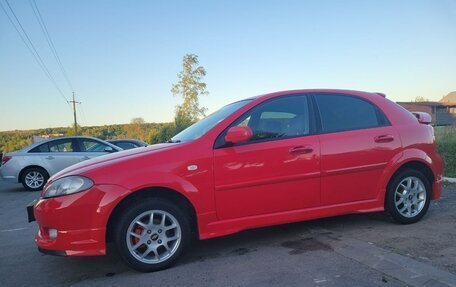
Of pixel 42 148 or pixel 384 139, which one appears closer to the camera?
pixel 384 139

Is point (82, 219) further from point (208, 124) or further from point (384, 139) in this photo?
point (384, 139)

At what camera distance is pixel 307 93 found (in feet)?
14.9

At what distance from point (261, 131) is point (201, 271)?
5.20 feet

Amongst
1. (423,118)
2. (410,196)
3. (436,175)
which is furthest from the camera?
(423,118)

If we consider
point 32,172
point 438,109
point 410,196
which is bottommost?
point 410,196

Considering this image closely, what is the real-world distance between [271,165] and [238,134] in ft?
1.70

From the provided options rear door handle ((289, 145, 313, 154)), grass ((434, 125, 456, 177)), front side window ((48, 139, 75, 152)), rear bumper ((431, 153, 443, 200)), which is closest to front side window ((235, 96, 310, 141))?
rear door handle ((289, 145, 313, 154))

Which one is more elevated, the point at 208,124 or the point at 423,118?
the point at 208,124

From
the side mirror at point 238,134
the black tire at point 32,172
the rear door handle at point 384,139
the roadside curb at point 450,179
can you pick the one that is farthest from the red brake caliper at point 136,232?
the black tire at point 32,172

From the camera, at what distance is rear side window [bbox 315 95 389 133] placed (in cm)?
443

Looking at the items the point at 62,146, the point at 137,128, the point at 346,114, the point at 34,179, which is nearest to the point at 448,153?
the point at 346,114

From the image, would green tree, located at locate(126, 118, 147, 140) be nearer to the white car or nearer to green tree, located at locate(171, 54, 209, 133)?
green tree, located at locate(171, 54, 209, 133)

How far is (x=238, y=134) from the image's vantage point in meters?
3.80

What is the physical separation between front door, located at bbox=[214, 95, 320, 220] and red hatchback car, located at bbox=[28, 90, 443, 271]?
1 centimetres
